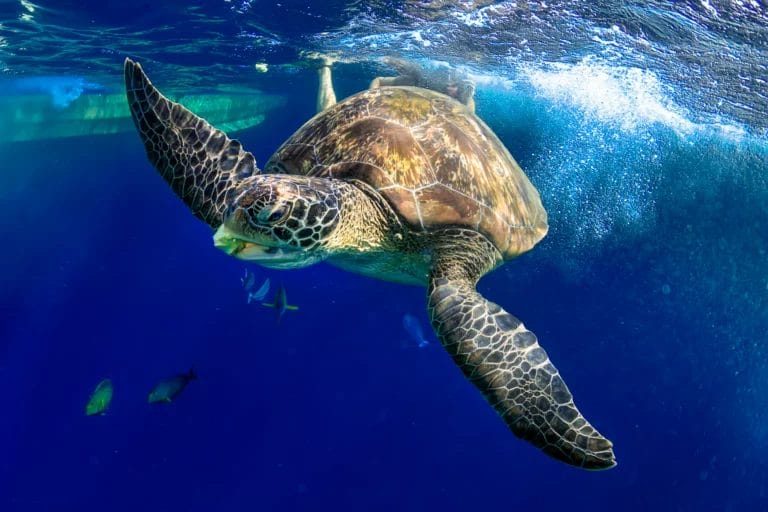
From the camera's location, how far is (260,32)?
1041 centimetres

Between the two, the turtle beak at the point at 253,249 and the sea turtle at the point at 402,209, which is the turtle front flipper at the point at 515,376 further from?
the turtle beak at the point at 253,249

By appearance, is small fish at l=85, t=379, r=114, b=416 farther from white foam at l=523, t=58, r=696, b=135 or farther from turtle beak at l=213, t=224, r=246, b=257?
white foam at l=523, t=58, r=696, b=135

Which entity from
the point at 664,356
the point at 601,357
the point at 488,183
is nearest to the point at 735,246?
the point at 664,356

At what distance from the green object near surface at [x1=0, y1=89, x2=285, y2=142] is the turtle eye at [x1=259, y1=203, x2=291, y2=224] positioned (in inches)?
694

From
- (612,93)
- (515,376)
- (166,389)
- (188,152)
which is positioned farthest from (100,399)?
(612,93)

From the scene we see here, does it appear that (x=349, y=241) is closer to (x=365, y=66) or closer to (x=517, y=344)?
(x=517, y=344)

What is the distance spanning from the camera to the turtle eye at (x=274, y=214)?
2.17 m

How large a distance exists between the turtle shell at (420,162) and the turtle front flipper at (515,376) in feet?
2.11

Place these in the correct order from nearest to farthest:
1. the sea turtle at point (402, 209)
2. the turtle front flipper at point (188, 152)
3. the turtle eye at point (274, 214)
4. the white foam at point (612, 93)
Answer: the turtle eye at point (274, 214) → the sea turtle at point (402, 209) → the turtle front flipper at point (188, 152) → the white foam at point (612, 93)

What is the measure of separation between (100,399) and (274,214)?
5.59 meters

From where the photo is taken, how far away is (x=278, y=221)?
7.34 feet

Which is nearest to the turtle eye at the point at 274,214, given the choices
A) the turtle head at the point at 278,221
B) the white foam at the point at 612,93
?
the turtle head at the point at 278,221

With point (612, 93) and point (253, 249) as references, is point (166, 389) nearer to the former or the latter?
point (253, 249)

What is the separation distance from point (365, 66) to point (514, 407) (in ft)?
40.5
